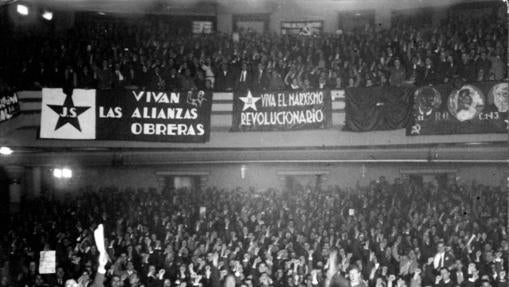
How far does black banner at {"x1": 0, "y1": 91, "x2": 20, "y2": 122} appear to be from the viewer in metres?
17.1

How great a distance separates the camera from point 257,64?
20.1m

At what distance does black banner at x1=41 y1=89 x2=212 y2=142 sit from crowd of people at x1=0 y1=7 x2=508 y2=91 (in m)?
0.91

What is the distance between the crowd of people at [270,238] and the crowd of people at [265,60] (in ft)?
11.1

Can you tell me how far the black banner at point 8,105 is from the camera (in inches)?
674

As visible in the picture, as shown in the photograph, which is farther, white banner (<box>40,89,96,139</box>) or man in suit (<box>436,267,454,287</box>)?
white banner (<box>40,89,96,139</box>)

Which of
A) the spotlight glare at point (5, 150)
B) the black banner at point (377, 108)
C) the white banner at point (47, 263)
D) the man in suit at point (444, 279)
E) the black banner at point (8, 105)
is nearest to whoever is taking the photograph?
the man in suit at point (444, 279)

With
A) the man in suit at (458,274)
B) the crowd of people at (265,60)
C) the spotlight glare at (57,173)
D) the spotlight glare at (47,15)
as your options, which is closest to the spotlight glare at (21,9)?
the spotlight glare at (47,15)

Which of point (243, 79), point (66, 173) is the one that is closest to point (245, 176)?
point (243, 79)

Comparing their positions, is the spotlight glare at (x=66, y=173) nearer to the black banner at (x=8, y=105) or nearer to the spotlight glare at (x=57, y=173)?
the spotlight glare at (x=57, y=173)

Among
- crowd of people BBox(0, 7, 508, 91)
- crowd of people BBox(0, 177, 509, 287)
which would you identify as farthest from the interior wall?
crowd of people BBox(0, 7, 508, 91)

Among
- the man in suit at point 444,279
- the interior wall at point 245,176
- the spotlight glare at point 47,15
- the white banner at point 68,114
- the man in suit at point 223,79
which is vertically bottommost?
the man in suit at point 444,279

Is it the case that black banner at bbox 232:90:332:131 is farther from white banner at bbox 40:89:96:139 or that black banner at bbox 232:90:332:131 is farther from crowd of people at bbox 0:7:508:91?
white banner at bbox 40:89:96:139

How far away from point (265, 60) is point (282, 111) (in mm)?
2467

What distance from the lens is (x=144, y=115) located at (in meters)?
18.2
